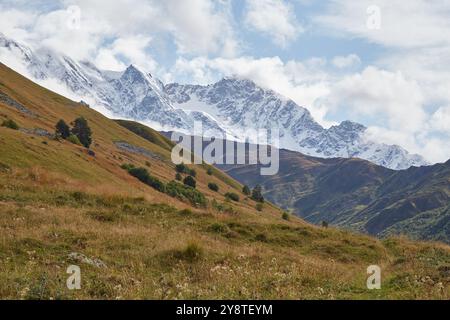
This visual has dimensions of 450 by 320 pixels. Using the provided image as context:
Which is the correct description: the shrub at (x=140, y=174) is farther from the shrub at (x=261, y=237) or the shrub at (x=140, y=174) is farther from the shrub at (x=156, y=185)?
the shrub at (x=261, y=237)

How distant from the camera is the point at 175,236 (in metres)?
21.2

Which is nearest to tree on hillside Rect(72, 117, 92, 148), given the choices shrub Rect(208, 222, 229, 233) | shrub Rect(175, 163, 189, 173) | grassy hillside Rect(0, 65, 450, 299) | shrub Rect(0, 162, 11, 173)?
shrub Rect(175, 163, 189, 173)

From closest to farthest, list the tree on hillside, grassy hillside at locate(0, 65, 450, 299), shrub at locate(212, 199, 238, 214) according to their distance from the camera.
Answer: grassy hillside at locate(0, 65, 450, 299)
shrub at locate(212, 199, 238, 214)
the tree on hillside

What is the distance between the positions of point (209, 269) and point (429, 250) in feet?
47.2

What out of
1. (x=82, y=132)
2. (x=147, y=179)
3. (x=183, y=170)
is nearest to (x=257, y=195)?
(x=183, y=170)

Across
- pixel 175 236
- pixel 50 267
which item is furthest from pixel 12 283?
pixel 175 236

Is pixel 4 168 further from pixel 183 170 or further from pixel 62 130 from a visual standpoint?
pixel 183 170

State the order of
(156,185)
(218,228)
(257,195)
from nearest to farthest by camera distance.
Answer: (218,228)
(156,185)
(257,195)

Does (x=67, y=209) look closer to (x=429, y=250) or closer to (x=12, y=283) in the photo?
(x=12, y=283)

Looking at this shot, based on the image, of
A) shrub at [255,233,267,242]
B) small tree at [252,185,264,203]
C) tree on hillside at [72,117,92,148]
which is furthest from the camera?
small tree at [252,185,264,203]

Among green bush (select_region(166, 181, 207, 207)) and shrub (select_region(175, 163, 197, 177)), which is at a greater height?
shrub (select_region(175, 163, 197, 177))

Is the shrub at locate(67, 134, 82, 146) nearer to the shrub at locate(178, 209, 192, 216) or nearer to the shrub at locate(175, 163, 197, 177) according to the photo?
Answer: the shrub at locate(175, 163, 197, 177)

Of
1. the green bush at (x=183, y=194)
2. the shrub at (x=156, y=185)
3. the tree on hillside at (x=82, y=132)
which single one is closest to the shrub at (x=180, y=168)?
the tree on hillside at (x=82, y=132)

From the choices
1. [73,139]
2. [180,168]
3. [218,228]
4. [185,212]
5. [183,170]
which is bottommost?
[218,228]
